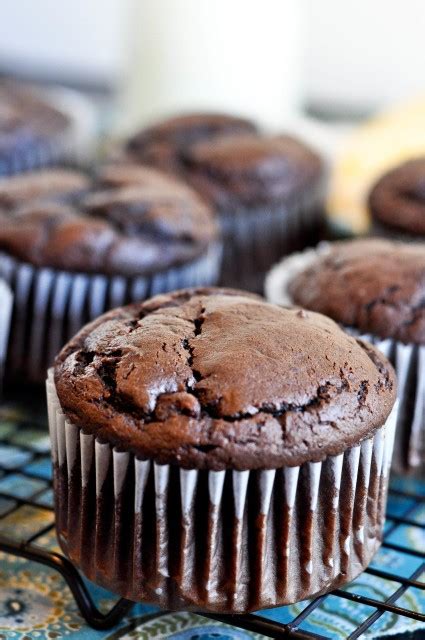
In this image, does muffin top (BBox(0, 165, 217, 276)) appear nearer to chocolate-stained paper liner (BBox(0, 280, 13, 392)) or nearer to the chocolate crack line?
chocolate-stained paper liner (BBox(0, 280, 13, 392))

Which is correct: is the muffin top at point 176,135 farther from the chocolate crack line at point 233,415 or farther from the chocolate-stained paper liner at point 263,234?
the chocolate crack line at point 233,415

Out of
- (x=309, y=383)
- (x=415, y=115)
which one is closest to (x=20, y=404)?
(x=309, y=383)

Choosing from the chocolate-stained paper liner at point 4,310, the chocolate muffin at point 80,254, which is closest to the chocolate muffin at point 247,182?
the chocolate muffin at point 80,254

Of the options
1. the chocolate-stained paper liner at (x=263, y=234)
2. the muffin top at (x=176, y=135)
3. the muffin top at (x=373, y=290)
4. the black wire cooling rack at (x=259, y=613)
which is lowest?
the black wire cooling rack at (x=259, y=613)

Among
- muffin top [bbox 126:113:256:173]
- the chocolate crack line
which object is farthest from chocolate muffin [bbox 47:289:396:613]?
muffin top [bbox 126:113:256:173]

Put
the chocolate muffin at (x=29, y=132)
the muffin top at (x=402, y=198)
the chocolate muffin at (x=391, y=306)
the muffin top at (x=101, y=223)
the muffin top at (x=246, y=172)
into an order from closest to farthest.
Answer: the chocolate muffin at (x=391, y=306) < the muffin top at (x=101, y=223) < the muffin top at (x=402, y=198) < the muffin top at (x=246, y=172) < the chocolate muffin at (x=29, y=132)
